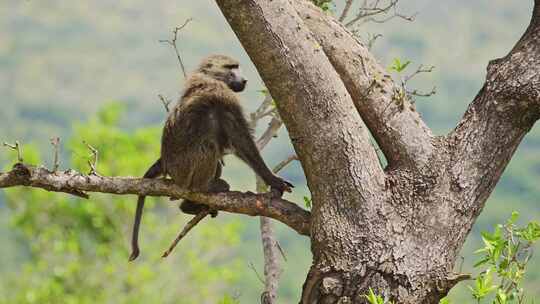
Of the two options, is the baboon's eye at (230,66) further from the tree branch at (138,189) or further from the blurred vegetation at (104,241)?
the blurred vegetation at (104,241)

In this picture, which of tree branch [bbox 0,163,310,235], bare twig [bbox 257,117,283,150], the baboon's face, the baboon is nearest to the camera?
tree branch [bbox 0,163,310,235]

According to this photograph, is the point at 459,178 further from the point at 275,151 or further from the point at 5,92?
the point at 5,92

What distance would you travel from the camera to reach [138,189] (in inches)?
210

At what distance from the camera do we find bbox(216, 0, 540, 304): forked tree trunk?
4508 mm

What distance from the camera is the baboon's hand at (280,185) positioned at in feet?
18.9

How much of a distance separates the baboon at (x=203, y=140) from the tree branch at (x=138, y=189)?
0.74m

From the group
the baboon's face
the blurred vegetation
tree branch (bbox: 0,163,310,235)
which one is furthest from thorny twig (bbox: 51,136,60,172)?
the blurred vegetation

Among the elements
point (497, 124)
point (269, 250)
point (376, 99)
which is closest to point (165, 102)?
point (269, 250)

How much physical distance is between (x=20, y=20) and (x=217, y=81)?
558 ft

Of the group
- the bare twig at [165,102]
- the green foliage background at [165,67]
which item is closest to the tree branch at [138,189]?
the bare twig at [165,102]

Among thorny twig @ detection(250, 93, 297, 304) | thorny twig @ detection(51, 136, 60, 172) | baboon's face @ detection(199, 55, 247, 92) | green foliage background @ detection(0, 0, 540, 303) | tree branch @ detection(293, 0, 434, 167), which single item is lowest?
thorny twig @ detection(51, 136, 60, 172)

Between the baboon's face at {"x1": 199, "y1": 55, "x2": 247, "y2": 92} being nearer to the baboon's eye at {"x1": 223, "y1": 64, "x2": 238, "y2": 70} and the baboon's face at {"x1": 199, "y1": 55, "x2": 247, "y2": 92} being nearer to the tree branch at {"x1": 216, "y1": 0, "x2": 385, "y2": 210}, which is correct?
the baboon's eye at {"x1": 223, "y1": 64, "x2": 238, "y2": 70}

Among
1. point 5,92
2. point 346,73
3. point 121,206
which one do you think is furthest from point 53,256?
point 5,92

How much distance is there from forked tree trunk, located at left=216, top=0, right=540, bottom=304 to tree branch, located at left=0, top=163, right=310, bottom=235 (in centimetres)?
37
